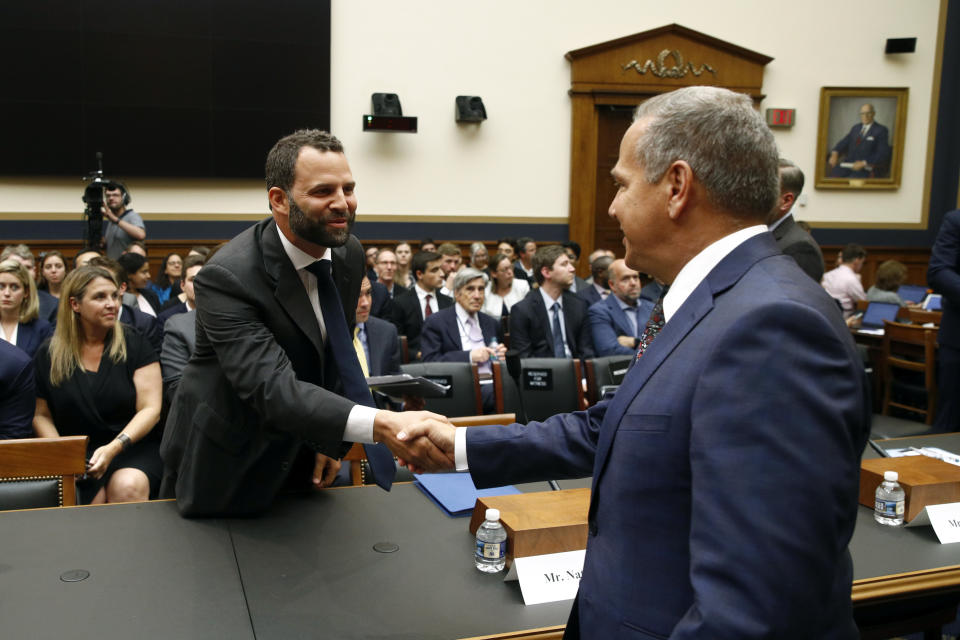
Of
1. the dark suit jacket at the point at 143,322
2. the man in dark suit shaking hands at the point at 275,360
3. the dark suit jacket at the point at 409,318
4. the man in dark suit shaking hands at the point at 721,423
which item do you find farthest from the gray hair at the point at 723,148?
the dark suit jacket at the point at 409,318

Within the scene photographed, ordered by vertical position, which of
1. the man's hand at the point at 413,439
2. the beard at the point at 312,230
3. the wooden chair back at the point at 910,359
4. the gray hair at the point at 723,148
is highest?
the gray hair at the point at 723,148

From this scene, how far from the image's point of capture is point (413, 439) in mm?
1775

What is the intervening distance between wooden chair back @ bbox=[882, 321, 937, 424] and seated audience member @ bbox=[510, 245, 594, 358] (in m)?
2.14

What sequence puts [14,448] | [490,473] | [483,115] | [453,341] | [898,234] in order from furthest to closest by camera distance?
1. [898,234]
2. [483,115]
3. [453,341]
4. [14,448]
5. [490,473]

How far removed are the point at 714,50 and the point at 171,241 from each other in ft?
23.5

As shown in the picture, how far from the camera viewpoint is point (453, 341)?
5066mm

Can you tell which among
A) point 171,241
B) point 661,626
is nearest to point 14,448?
point 661,626

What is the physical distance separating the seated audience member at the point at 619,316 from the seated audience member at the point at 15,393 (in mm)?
3378

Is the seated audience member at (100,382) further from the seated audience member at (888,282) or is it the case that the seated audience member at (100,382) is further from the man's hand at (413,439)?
the seated audience member at (888,282)

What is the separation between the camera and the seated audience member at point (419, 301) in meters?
6.07

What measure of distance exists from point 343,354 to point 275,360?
0.21m

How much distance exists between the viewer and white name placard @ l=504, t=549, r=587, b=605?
1.58m

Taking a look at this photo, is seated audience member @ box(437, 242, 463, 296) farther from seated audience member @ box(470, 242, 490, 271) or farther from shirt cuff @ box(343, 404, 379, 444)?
shirt cuff @ box(343, 404, 379, 444)

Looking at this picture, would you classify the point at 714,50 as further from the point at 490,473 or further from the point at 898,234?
the point at 490,473
